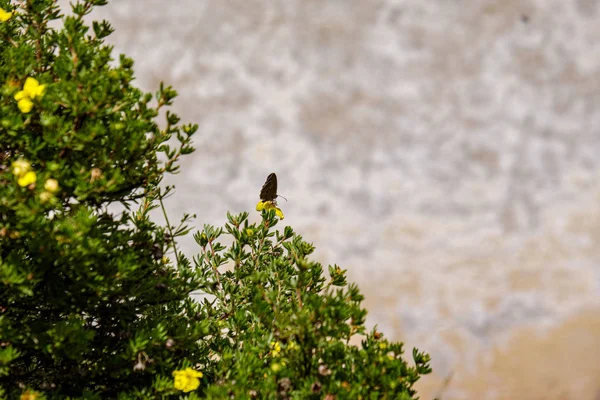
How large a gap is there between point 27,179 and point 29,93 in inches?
17.3

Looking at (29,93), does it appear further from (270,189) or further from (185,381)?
(270,189)

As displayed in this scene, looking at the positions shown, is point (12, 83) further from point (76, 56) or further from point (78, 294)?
A: point (78, 294)

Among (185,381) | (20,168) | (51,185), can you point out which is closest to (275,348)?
(185,381)

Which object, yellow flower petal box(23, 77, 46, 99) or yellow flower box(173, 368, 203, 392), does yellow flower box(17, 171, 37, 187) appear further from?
yellow flower box(173, 368, 203, 392)

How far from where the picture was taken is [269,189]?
3746mm

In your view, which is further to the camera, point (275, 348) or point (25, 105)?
point (275, 348)

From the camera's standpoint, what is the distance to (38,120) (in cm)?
267

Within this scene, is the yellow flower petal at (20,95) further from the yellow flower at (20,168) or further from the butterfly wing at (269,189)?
the butterfly wing at (269,189)

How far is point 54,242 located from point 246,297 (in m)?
1.54

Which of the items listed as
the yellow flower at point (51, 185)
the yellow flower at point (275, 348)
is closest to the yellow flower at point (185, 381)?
the yellow flower at point (275, 348)

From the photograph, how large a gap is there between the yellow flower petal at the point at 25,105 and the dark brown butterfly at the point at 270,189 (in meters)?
1.51

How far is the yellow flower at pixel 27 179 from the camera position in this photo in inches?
92.3

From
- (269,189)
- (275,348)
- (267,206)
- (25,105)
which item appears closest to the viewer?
(25,105)

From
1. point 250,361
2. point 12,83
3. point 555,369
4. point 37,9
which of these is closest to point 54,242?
point 12,83
